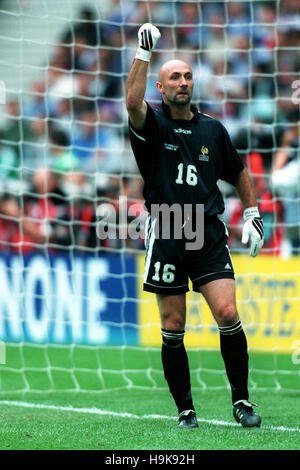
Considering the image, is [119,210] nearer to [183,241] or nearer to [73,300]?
[73,300]

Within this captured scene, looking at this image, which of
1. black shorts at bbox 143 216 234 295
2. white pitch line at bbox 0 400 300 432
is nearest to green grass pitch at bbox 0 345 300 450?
white pitch line at bbox 0 400 300 432

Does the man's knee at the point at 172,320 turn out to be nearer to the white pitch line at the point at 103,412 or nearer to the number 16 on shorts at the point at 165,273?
the number 16 on shorts at the point at 165,273

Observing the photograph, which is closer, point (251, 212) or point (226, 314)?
point (226, 314)

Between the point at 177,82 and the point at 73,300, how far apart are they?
4297mm

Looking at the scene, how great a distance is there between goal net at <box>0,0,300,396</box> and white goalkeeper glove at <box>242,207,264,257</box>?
2.26 meters

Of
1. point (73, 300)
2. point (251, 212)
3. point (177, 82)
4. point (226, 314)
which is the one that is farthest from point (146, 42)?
point (73, 300)

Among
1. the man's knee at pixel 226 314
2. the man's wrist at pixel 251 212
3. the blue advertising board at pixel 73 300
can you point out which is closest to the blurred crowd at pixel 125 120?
the blue advertising board at pixel 73 300

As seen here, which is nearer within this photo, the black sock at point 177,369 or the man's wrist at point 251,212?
the black sock at point 177,369

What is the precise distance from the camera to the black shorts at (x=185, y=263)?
5.16 m

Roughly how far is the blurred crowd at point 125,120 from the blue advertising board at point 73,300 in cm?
29

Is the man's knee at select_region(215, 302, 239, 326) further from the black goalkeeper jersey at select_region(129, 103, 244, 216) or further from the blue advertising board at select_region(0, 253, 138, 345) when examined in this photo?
the blue advertising board at select_region(0, 253, 138, 345)

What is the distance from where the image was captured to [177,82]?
5.17 m
